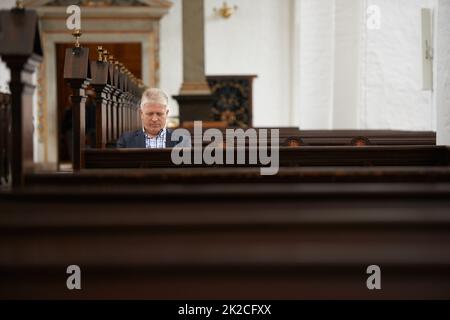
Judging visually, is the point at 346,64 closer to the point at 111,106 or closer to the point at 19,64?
the point at 111,106

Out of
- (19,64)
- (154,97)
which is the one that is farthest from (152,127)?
(19,64)

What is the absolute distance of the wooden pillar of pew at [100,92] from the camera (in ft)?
15.8

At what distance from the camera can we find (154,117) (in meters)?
4.81

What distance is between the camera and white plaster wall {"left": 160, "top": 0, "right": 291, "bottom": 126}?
15.2m

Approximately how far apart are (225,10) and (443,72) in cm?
1114

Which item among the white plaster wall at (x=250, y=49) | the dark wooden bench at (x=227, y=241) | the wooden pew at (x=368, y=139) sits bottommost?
the dark wooden bench at (x=227, y=241)

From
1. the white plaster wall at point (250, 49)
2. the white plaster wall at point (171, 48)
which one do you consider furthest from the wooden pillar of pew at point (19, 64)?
the white plaster wall at point (171, 48)

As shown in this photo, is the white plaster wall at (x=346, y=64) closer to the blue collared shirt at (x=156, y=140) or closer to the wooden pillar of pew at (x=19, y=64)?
the blue collared shirt at (x=156, y=140)

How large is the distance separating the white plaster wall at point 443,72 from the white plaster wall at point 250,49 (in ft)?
35.7

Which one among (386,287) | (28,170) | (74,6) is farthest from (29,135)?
(74,6)

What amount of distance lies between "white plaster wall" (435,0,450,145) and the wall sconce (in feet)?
36.0

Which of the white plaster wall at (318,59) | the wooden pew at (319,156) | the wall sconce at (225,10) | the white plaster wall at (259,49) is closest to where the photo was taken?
the wooden pew at (319,156)

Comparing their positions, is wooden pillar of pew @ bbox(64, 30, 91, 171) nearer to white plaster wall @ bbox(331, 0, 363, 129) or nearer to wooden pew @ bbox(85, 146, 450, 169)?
wooden pew @ bbox(85, 146, 450, 169)
